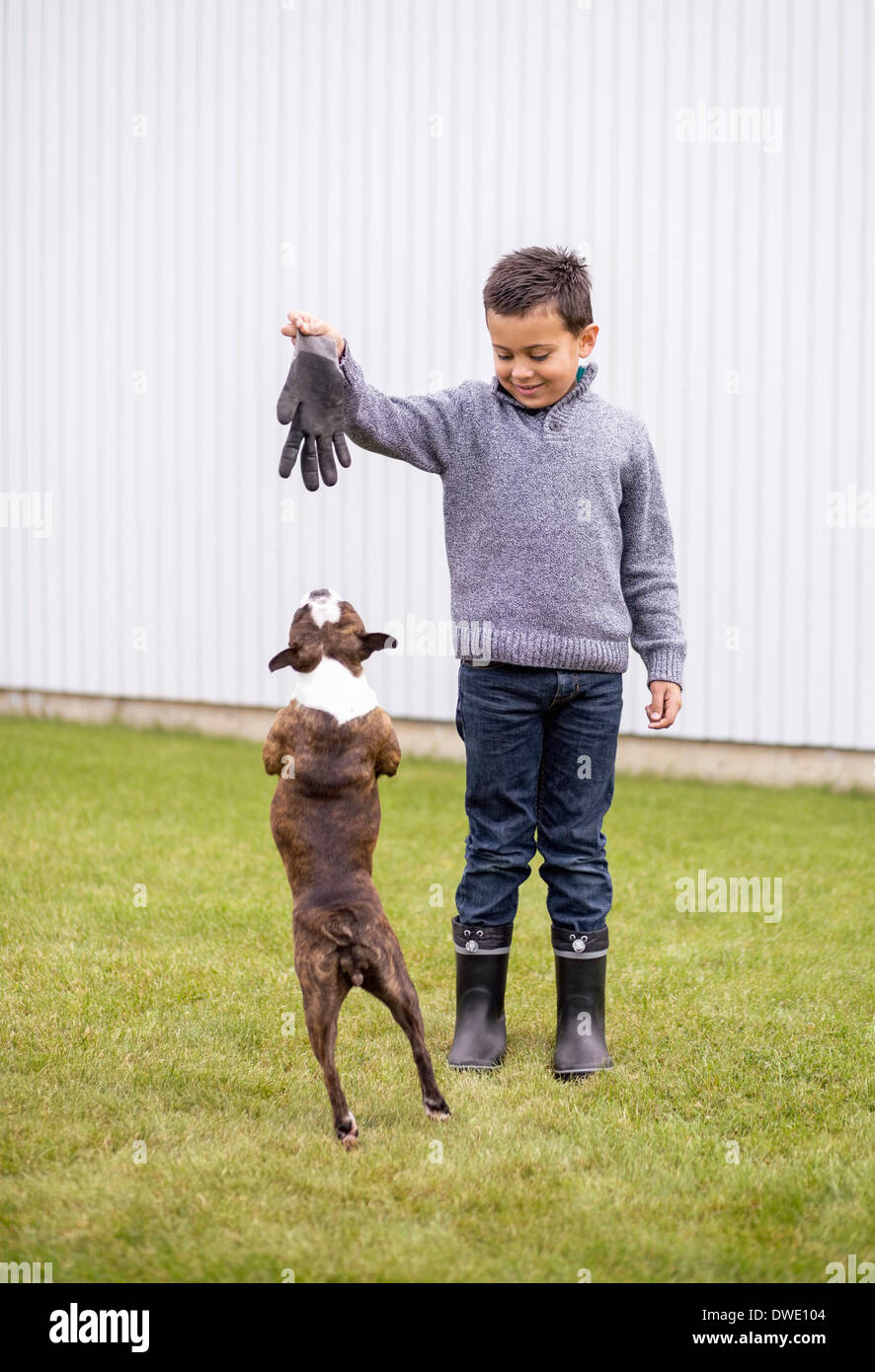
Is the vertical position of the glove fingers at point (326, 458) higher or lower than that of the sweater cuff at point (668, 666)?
higher

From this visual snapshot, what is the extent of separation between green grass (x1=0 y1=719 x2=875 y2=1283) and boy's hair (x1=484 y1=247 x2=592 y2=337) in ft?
5.97

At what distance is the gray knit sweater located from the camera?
304 cm

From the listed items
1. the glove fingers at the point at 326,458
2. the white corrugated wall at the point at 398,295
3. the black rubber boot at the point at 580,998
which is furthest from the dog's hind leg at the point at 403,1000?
the white corrugated wall at the point at 398,295

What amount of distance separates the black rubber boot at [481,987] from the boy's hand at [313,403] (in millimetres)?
1228

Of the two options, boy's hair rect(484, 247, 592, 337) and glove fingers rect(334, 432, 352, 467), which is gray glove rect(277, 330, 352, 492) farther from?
boy's hair rect(484, 247, 592, 337)

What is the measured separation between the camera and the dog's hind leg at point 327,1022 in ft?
8.28

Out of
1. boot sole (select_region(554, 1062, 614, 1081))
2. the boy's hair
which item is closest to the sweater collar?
the boy's hair

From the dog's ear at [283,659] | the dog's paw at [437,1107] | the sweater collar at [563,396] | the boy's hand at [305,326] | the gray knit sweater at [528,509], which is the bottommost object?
the dog's paw at [437,1107]

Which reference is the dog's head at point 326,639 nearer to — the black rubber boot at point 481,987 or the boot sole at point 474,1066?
the black rubber boot at point 481,987

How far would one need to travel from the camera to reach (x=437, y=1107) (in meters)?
2.74

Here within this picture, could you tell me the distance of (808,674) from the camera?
24.5ft

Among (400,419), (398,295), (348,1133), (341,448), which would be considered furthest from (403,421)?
(398,295)
